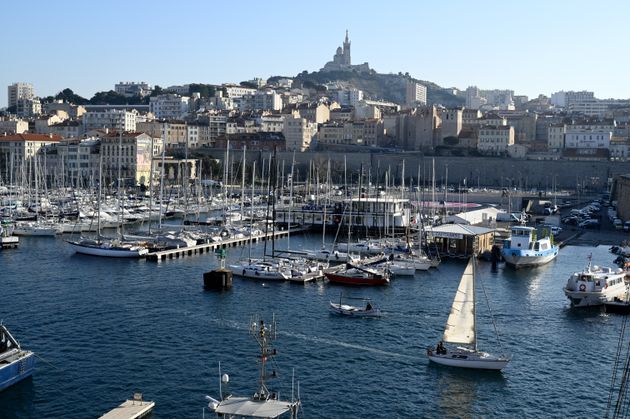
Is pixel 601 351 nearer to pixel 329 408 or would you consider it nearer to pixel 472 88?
pixel 329 408

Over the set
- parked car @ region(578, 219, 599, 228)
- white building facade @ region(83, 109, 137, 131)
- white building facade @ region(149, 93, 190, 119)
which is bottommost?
parked car @ region(578, 219, 599, 228)

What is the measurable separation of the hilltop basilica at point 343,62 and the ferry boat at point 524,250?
478 ft

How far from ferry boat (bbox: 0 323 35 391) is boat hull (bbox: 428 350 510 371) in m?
7.70

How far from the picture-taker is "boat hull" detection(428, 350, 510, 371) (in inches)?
627

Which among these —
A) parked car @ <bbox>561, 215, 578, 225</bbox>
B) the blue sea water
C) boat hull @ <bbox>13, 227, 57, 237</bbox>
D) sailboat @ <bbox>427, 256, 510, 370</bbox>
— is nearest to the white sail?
sailboat @ <bbox>427, 256, 510, 370</bbox>

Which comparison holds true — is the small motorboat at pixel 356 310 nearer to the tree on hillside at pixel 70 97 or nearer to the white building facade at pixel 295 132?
the white building facade at pixel 295 132

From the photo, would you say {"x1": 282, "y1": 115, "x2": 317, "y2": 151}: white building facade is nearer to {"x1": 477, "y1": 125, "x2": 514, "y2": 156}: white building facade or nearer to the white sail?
{"x1": 477, "y1": 125, "x2": 514, "y2": 156}: white building facade

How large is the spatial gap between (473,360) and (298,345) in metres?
3.76

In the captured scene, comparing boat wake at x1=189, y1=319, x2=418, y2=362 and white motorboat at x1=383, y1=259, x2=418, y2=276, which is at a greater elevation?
white motorboat at x1=383, y1=259, x2=418, y2=276

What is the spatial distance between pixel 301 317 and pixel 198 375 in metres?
5.23

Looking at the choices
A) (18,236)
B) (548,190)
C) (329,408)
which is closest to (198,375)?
(329,408)

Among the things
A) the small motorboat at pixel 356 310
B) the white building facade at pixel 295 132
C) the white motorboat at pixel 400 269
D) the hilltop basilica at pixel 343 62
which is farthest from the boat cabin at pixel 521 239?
the hilltop basilica at pixel 343 62

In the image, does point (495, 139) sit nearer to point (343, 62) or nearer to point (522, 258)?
point (522, 258)

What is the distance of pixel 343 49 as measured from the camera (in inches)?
7072
